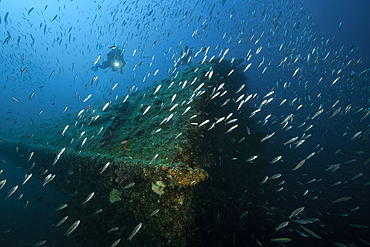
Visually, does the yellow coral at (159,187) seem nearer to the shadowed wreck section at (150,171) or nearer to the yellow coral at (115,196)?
the shadowed wreck section at (150,171)

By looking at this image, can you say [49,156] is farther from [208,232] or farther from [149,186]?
[208,232]

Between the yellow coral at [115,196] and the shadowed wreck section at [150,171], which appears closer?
the shadowed wreck section at [150,171]

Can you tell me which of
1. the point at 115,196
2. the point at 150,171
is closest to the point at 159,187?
the point at 150,171

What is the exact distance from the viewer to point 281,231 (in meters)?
6.41

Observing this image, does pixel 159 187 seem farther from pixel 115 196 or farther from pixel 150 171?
pixel 115 196

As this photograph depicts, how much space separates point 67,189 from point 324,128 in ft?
90.8

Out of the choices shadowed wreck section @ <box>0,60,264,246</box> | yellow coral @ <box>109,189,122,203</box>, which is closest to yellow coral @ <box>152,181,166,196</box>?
shadowed wreck section @ <box>0,60,264,246</box>

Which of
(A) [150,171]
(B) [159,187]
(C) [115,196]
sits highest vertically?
(C) [115,196]

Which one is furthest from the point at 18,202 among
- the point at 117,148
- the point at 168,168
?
the point at 168,168

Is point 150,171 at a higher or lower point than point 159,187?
higher

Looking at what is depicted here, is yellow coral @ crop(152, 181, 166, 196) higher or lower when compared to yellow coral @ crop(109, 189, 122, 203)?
lower

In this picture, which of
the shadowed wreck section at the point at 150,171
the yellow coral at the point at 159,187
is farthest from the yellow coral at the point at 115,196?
the yellow coral at the point at 159,187

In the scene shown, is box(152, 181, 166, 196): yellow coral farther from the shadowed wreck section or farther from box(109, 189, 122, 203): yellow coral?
box(109, 189, 122, 203): yellow coral

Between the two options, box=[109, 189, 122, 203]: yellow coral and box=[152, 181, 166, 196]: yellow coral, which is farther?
box=[109, 189, 122, 203]: yellow coral
